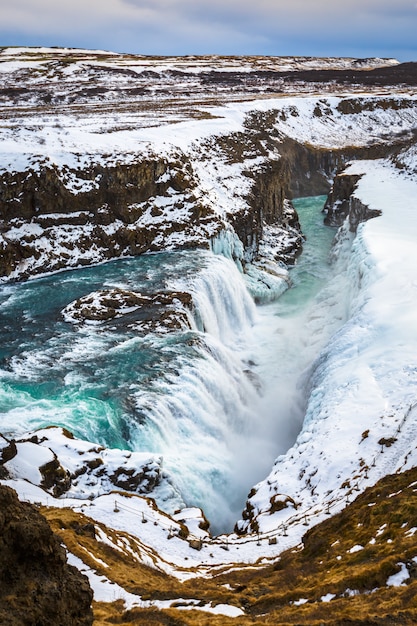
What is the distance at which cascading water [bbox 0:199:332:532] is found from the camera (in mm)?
18422

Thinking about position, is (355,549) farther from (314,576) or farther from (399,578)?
(399,578)

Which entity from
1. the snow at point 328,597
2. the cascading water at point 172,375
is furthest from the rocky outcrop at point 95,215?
the snow at point 328,597

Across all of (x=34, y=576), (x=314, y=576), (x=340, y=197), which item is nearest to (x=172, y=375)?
(x=314, y=576)

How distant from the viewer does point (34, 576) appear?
6914 millimetres

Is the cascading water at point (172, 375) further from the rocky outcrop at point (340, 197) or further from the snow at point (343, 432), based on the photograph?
the rocky outcrop at point (340, 197)

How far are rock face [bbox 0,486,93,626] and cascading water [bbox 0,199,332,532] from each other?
9.20 metres

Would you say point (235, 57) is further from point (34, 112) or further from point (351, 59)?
point (34, 112)

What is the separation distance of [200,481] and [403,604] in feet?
35.6

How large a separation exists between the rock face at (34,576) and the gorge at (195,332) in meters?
2.92

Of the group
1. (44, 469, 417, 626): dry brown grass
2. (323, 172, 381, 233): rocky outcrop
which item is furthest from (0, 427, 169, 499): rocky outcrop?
(323, 172, 381, 233): rocky outcrop

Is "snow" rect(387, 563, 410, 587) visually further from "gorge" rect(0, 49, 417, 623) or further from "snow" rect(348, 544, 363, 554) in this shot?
"gorge" rect(0, 49, 417, 623)

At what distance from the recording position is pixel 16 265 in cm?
2884

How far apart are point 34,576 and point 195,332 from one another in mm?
18020

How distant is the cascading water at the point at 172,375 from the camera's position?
18422 mm
